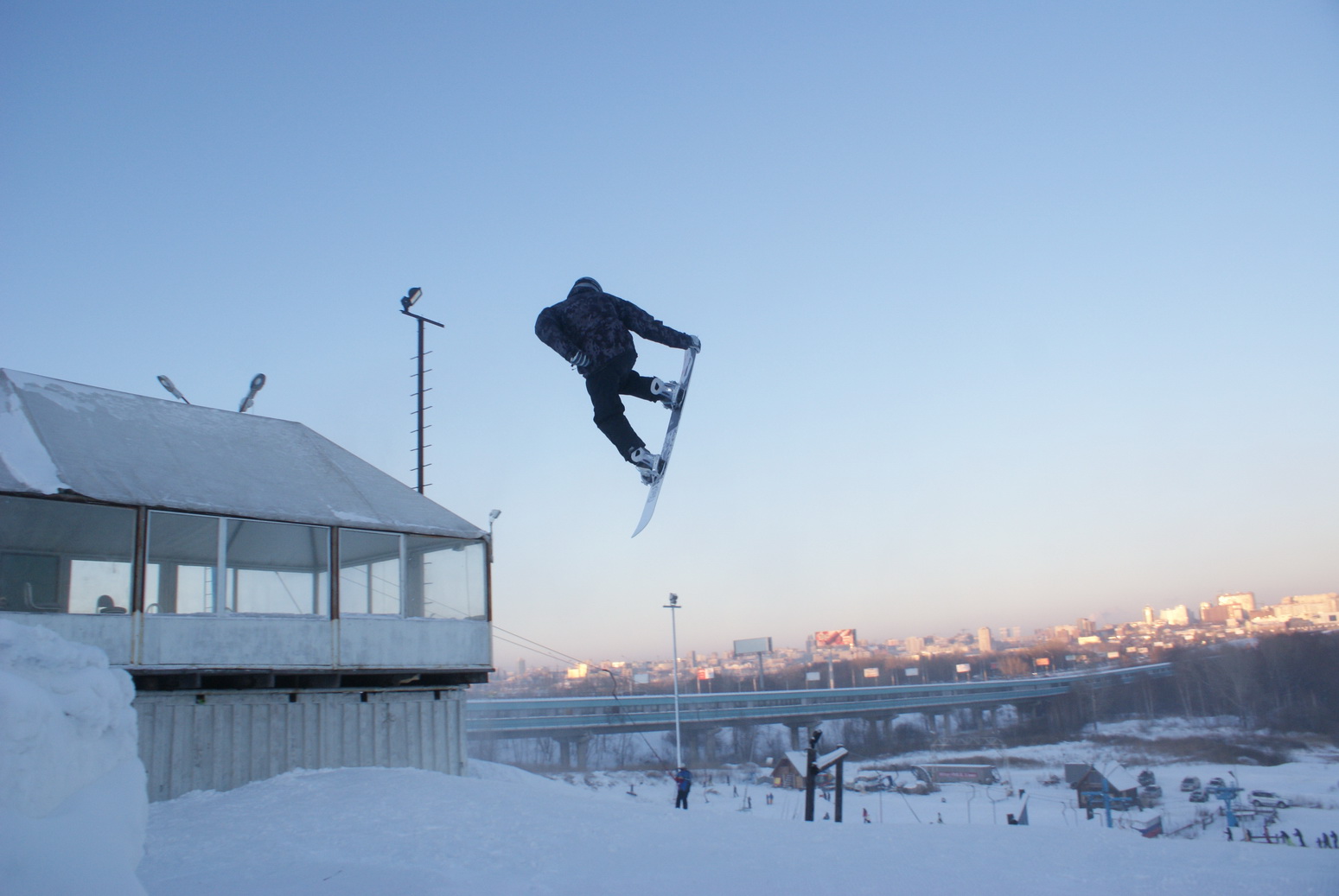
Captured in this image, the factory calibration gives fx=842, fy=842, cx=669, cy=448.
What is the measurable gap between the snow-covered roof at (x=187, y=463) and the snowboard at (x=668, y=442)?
8869 millimetres

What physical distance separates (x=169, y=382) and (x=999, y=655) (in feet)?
631

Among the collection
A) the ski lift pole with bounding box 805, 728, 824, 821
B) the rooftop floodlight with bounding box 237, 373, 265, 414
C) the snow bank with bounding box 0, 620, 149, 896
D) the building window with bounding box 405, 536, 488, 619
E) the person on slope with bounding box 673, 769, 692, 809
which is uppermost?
the rooftop floodlight with bounding box 237, 373, 265, 414

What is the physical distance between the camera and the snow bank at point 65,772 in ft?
11.1

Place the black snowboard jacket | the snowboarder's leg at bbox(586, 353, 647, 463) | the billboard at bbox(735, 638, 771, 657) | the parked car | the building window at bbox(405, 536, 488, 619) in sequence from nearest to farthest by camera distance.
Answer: the black snowboard jacket, the snowboarder's leg at bbox(586, 353, 647, 463), the building window at bbox(405, 536, 488, 619), the parked car, the billboard at bbox(735, 638, 771, 657)

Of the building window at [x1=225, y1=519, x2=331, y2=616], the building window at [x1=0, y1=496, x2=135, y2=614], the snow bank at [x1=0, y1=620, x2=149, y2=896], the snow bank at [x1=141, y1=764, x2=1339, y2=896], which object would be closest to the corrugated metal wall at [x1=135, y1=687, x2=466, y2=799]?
the snow bank at [x1=141, y1=764, x2=1339, y2=896]

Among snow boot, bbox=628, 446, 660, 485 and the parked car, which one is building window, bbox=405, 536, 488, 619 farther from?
the parked car

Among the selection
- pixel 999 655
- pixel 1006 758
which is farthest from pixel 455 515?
pixel 999 655

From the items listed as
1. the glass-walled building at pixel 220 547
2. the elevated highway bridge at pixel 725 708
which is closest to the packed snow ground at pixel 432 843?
the glass-walled building at pixel 220 547

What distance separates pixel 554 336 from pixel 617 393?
0.77 metres

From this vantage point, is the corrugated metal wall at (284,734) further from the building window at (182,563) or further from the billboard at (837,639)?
the billboard at (837,639)

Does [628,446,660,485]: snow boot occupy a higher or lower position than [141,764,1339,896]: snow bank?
higher

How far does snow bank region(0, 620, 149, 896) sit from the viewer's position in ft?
11.1

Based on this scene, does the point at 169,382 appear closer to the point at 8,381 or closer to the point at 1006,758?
the point at 8,381

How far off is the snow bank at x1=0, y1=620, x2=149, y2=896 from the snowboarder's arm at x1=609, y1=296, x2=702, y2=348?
432 centimetres
